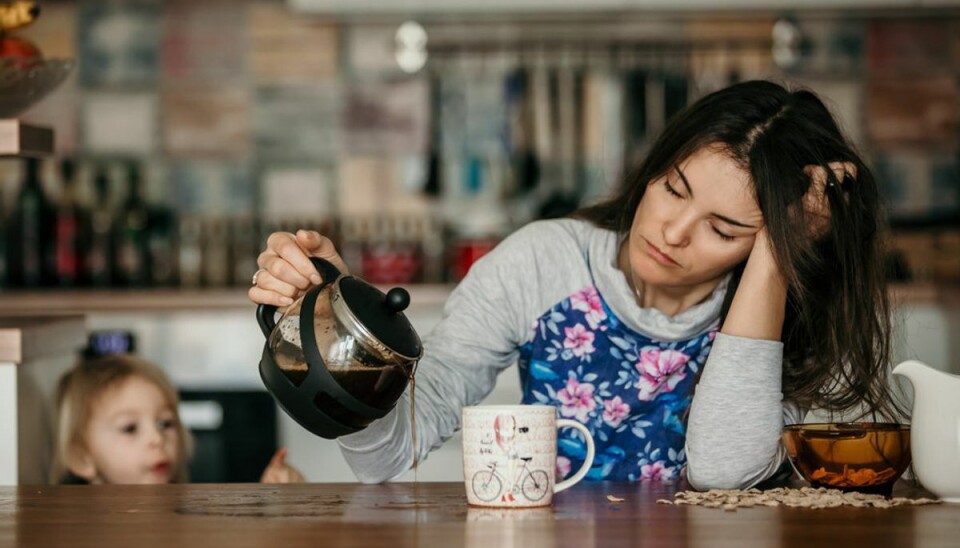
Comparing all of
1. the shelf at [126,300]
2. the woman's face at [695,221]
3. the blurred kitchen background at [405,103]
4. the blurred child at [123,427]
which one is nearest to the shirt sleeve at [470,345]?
the woman's face at [695,221]

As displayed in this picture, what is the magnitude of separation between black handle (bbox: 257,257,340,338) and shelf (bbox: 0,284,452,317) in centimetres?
200

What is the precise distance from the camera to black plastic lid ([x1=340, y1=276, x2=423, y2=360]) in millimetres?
1109

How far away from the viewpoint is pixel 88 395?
6.75 ft

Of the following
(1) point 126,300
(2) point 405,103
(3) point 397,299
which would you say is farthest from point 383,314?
(2) point 405,103

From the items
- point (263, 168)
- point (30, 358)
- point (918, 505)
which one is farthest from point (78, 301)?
point (918, 505)

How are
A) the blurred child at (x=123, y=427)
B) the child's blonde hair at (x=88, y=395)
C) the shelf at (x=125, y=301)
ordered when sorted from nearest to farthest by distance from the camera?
the child's blonde hair at (x=88, y=395) < the blurred child at (x=123, y=427) < the shelf at (x=125, y=301)

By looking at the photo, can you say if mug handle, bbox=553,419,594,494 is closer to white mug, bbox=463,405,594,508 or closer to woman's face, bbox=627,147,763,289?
white mug, bbox=463,405,594,508

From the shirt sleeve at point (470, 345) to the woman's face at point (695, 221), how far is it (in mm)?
179

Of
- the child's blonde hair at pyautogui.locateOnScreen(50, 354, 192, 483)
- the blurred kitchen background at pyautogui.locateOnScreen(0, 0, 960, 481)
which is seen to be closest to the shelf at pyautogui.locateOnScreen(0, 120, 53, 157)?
the child's blonde hair at pyautogui.locateOnScreen(50, 354, 192, 483)

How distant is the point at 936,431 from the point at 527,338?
585mm

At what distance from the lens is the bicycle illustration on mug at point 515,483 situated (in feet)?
3.59

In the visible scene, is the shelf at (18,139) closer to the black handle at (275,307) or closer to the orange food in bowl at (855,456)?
the black handle at (275,307)

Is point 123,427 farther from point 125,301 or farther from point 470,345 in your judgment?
point 125,301

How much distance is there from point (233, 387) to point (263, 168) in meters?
0.78
